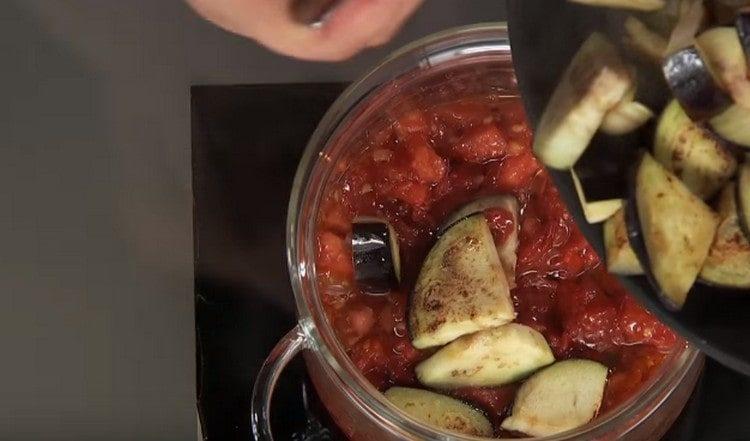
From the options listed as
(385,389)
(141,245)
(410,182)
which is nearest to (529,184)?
(410,182)

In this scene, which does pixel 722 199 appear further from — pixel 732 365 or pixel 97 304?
pixel 97 304

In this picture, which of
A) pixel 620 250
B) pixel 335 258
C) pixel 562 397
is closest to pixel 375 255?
pixel 335 258

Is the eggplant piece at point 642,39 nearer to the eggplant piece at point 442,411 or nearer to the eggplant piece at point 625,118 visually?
the eggplant piece at point 625,118

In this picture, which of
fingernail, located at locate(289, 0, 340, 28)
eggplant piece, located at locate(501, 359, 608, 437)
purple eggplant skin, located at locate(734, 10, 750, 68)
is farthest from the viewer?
eggplant piece, located at locate(501, 359, 608, 437)

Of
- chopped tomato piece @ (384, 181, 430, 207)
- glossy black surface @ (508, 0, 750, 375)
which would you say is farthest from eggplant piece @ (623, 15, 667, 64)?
chopped tomato piece @ (384, 181, 430, 207)

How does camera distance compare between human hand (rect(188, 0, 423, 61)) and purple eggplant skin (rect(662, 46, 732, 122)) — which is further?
human hand (rect(188, 0, 423, 61))

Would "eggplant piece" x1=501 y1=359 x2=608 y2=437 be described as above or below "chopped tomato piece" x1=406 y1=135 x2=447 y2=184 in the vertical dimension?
below

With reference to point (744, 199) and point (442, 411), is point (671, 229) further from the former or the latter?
point (442, 411)

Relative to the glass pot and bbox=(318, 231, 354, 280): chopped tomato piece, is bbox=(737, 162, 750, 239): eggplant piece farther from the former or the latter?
bbox=(318, 231, 354, 280): chopped tomato piece
